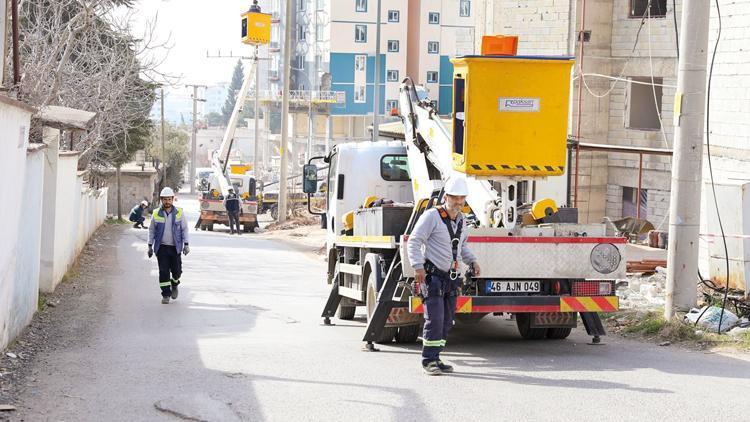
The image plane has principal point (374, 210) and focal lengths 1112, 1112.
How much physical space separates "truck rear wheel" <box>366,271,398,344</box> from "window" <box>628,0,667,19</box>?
16.4 metres

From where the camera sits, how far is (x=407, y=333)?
12305 millimetres

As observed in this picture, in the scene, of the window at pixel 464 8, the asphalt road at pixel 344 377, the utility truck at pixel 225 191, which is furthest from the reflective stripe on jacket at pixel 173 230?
the window at pixel 464 8

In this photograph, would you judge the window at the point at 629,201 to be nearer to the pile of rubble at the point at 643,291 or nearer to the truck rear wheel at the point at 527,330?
the pile of rubble at the point at 643,291

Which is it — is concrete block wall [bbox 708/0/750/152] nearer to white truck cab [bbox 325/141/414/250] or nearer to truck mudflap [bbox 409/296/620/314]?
white truck cab [bbox 325/141/414/250]

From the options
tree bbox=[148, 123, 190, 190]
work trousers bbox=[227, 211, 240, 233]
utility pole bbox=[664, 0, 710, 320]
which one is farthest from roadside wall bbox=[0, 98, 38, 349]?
tree bbox=[148, 123, 190, 190]

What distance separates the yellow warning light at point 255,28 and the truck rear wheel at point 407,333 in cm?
5359

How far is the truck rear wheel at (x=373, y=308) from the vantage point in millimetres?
12110

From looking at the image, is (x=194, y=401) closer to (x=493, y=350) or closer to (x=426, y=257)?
(x=426, y=257)

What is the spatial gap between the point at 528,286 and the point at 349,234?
3.86m

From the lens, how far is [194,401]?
339 inches

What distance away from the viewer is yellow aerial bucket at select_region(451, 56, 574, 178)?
11.5 meters

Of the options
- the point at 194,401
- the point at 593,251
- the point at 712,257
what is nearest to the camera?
the point at 194,401

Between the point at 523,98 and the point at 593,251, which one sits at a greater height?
the point at 523,98

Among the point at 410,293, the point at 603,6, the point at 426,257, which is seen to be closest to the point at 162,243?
the point at 410,293
